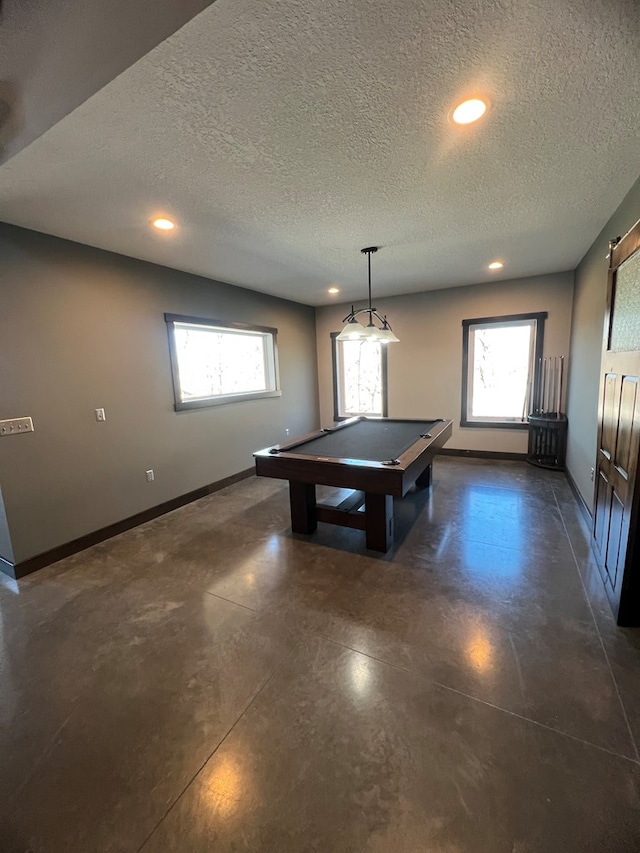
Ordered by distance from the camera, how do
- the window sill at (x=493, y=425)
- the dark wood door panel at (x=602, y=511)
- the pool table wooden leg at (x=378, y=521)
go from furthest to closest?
the window sill at (x=493, y=425), the pool table wooden leg at (x=378, y=521), the dark wood door panel at (x=602, y=511)

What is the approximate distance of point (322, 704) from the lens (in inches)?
59.7

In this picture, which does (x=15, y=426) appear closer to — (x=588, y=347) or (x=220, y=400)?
(x=220, y=400)

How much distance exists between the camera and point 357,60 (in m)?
1.25

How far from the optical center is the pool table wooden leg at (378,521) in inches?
106

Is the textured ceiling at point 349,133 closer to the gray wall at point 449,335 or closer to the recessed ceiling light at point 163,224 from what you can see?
the recessed ceiling light at point 163,224

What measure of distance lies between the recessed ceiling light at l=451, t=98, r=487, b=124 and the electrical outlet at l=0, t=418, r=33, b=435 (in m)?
3.33

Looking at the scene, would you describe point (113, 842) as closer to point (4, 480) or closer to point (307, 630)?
point (307, 630)

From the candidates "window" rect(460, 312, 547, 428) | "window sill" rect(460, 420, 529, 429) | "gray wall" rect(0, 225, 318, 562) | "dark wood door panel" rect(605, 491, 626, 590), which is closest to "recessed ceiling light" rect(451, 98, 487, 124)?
"dark wood door panel" rect(605, 491, 626, 590)

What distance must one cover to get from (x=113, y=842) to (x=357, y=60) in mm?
2814

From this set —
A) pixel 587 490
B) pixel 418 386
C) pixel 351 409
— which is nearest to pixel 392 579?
pixel 587 490

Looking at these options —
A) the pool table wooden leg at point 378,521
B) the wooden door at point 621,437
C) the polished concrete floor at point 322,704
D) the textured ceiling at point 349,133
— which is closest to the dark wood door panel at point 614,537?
the wooden door at point 621,437

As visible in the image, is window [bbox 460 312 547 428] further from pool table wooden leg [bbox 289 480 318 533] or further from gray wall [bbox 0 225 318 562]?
gray wall [bbox 0 225 318 562]

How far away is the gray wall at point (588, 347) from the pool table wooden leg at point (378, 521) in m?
1.87

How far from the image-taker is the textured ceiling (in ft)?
3.76
